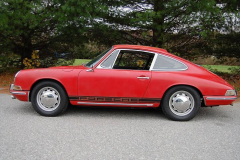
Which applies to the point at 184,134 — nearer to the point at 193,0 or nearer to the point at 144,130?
the point at 144,130

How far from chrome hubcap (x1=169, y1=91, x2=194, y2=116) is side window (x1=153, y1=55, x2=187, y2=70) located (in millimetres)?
491

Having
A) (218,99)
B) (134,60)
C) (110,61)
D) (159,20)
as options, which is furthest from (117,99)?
(159,20)

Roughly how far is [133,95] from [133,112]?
0.70 meters

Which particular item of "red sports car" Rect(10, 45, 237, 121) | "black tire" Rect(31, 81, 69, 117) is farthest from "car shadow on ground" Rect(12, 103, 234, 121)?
"red sports car" Rect(10, 45, 237, 121)

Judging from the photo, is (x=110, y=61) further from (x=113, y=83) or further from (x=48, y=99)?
A: (x=48, y=99)

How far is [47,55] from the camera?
1119 centimetres

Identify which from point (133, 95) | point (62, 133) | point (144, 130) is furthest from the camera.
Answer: point (133, 95)

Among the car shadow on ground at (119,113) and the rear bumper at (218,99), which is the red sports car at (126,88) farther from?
the car shadow on ground at (119,113)

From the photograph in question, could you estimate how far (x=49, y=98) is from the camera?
4430 mm

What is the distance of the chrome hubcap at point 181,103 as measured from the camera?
4359 millimetres

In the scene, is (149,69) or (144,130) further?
(149,69)

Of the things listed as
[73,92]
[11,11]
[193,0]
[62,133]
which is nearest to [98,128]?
[62,133]

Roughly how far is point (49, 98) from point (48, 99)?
28 mm

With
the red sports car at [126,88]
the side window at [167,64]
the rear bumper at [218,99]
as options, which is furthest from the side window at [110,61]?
the rear bumper at [218,99]
